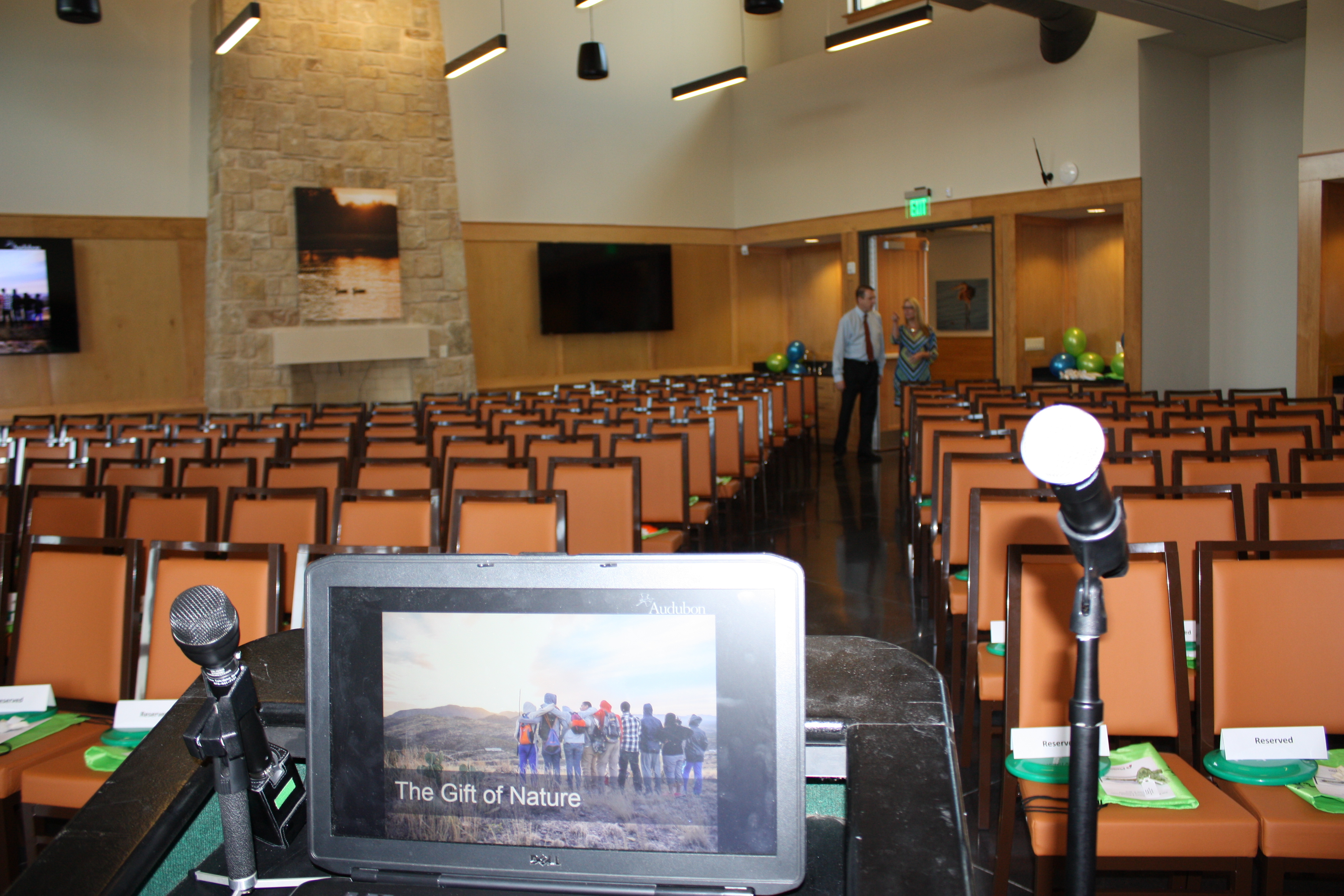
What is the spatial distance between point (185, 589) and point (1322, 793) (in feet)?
8.40

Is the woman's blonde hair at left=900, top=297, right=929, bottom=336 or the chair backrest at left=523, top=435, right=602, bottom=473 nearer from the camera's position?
the chair backrest at left=523, top=435, right=602, bottom=473

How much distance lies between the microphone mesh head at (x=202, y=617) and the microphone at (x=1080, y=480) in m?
0.68

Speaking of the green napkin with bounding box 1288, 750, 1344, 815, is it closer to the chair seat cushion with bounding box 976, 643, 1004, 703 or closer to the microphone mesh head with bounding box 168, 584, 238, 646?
the chair seat cushion with bounding box 976, 643, 1004, 703

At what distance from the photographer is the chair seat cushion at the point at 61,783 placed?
213cm

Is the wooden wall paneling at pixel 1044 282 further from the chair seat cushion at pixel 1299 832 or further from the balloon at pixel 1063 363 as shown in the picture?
the chair seat cushion at pixel 1299 832

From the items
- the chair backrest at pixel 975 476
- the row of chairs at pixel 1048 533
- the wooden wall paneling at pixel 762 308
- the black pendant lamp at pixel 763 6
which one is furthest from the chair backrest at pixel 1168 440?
the wooden wall paneling at pixel 762 308

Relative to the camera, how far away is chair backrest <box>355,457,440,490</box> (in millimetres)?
4480

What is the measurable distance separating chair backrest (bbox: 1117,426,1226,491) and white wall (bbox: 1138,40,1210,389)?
236 inches

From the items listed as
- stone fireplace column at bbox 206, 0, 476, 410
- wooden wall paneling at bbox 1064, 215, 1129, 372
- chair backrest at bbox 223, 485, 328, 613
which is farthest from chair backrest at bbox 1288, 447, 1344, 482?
stone fireplace column at bbox 206, 0, 476, 410

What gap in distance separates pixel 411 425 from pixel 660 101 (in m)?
9.39

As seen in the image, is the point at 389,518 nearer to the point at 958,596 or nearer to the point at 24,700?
the point at 24,700

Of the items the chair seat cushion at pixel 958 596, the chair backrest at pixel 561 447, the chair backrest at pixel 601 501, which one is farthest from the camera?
the chair backrest at pixel 561 447

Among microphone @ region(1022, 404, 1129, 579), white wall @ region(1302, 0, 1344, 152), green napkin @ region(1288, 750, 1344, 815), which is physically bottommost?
green napkin @ region(1288, 750, 1344, 815)

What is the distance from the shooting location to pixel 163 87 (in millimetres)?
11016
